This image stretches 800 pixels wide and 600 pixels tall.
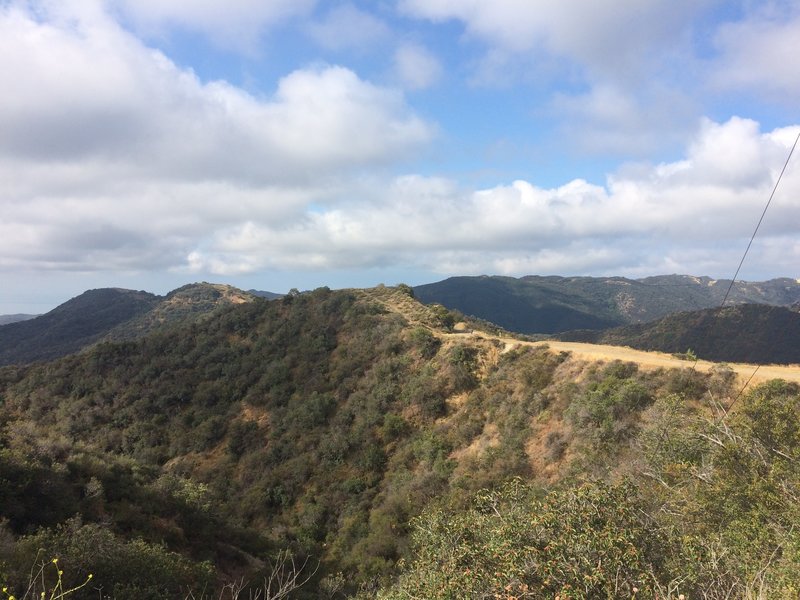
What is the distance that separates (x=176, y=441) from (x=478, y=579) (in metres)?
35.8

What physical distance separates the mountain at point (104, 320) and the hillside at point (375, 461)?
42906mm

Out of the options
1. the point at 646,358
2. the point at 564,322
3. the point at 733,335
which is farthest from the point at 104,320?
the point at 564,322

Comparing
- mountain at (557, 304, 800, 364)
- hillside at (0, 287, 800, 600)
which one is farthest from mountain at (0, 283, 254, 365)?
mountain at (557, 304, 800, 364)

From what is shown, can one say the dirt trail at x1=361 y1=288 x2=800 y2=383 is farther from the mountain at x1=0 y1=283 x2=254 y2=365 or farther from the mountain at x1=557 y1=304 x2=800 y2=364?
the mountain at x1=0 y1=283 x2=254 y2=365

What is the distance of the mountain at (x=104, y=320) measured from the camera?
9144 centimetres

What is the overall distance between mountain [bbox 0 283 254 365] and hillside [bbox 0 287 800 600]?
42.9 m

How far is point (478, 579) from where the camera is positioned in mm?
6938

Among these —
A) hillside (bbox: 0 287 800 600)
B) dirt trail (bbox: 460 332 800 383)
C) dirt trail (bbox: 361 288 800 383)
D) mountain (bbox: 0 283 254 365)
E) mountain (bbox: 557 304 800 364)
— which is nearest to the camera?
hillside (bbox: 0 287 800 600)

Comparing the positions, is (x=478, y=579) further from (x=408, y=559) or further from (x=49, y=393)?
(x=49, y=393)

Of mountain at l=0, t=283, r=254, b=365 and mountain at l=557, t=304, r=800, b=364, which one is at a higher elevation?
mountain at l=0, t=283, r=254, b=365

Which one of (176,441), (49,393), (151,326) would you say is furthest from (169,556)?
(151,326)

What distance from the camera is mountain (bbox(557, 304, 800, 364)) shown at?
5053 centimetres

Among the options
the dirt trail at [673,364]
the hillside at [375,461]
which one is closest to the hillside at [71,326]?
the hillside at [375,461]

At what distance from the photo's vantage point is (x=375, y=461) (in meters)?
29.3
